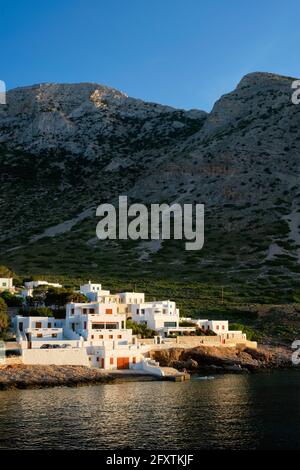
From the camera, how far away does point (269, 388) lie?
53.8 meters

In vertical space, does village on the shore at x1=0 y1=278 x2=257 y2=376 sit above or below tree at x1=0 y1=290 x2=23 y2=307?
below

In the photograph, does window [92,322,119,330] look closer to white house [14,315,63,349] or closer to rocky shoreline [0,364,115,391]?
white house [14,315,63,349]

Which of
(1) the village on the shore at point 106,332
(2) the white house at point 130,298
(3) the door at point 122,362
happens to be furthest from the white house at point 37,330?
(2) the white house at point 130,298

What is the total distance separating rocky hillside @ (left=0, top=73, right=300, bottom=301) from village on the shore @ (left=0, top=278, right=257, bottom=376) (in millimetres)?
29905

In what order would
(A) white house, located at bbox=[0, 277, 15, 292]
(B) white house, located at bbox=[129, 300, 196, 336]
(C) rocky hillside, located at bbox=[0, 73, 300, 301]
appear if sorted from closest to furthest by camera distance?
(B) white house, located at bbox=[129, 300, 196, 336] < (A) white house, located at bbox=[0, 277, 15, 292] < (C) rocky hillside, located at bbox=[0, 73, 300, 301]

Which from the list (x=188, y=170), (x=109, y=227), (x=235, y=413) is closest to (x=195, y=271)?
(x=109, y=227)

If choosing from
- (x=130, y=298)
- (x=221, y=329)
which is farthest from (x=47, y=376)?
(x=130, y=298)

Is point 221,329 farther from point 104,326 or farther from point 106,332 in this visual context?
point 106,332

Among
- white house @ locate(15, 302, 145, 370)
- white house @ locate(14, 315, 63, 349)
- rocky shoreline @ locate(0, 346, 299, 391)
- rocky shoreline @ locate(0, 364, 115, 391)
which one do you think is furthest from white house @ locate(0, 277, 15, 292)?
rocky shoreline @ locate(0, 364, 115, 391)

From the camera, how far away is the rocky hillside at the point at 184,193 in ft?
421

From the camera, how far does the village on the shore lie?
61.7 meters

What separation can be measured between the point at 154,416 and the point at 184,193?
124524 mm

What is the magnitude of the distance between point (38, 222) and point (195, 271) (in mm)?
54997
